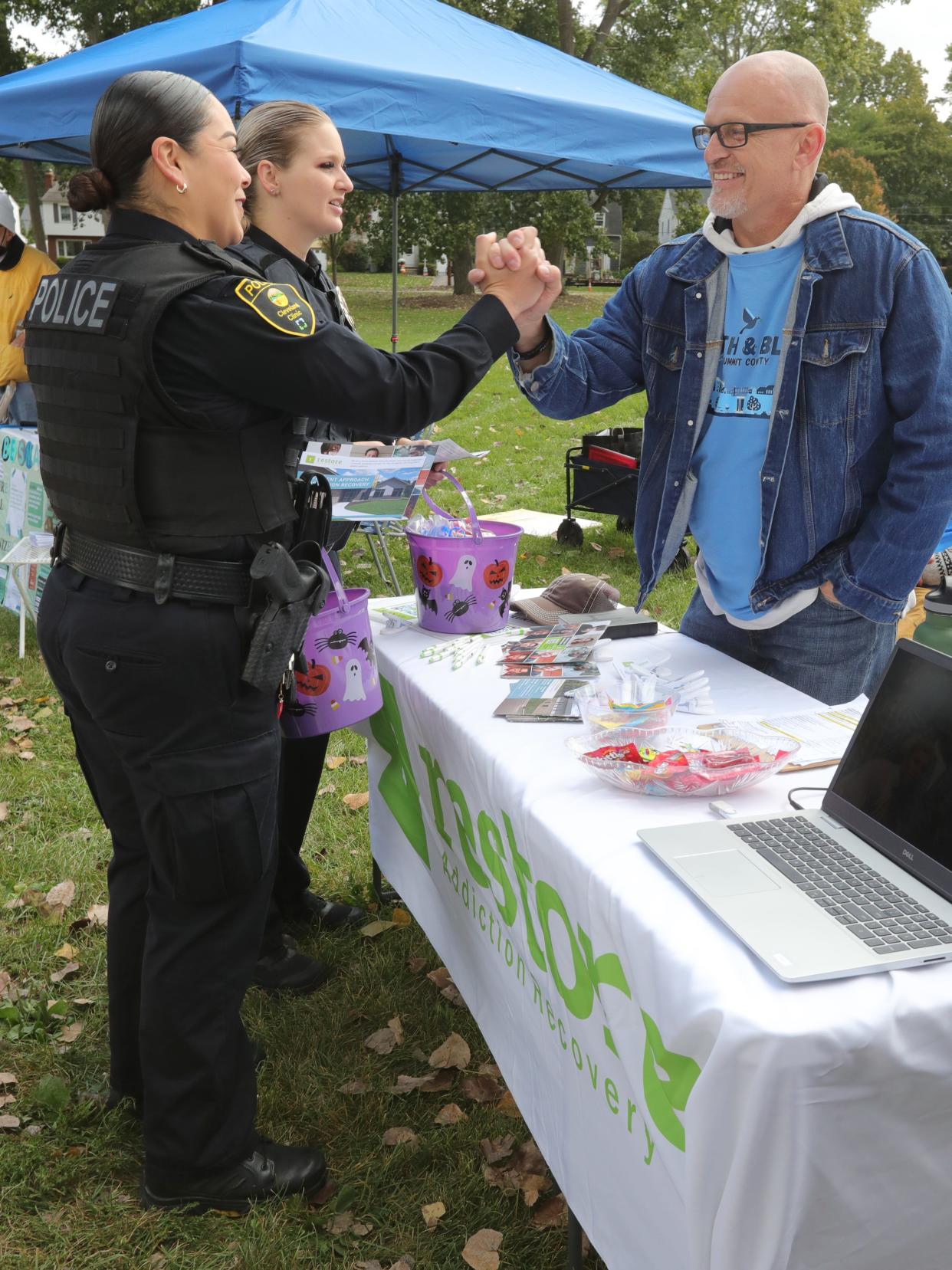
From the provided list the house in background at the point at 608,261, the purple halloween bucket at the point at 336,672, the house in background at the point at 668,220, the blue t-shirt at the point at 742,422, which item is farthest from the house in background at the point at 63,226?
the blue t-shirt at the point at 742,422

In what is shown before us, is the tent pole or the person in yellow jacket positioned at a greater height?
the tent pole

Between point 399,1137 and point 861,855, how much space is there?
1.47m

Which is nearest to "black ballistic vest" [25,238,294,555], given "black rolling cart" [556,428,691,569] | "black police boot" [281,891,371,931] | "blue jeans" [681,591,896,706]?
"blue jeans" [681,591,896,706]

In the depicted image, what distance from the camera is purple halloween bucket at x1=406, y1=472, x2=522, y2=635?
260 centimetres

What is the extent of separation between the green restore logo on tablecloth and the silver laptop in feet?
0.62

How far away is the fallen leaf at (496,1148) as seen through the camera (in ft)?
7.95

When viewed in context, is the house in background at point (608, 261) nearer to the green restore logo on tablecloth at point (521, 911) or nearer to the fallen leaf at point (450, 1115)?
the green restore logo on tablecloth at point (521, 911)

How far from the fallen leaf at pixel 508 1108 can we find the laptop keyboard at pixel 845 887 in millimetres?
1278

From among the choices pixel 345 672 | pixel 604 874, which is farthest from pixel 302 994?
pixel 604 874

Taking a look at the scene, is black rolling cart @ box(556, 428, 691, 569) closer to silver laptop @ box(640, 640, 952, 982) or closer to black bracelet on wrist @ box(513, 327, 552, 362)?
black bracelet on wrist @ box(513, 327, 552, 362)

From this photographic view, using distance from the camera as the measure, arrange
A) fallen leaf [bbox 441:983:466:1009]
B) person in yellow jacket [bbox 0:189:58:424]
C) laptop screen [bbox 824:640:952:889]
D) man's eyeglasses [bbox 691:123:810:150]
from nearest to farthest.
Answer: laptop screen [bbox 824:640:952:889]
man's eyeglasses [bbox 691:123:810:150]
fallen leaf [bbox 441:983:466:1009]
person in yellow jacket [bbox 0:189:58:424]

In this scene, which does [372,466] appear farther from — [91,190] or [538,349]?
[91,190]

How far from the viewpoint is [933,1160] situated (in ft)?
4.34

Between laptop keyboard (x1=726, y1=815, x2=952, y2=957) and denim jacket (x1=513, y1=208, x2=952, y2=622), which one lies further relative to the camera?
denim jacket (x1=513, y1=208, x2=952, y2=622)
